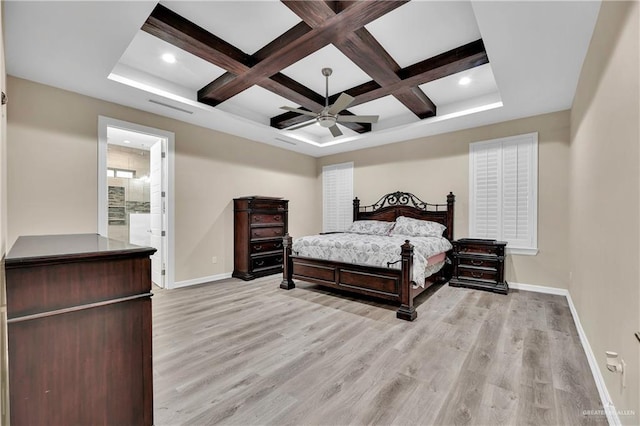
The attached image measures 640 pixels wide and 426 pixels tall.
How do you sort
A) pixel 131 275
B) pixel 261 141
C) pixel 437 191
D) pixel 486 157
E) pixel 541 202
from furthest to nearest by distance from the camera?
pixel 261 141 < pixel 437 191 < pixel 486 157 < pixel 541 202 < pixel 131 275

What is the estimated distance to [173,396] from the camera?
5.90 ft

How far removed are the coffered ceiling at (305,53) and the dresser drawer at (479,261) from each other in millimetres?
2188

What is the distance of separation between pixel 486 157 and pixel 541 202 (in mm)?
1056

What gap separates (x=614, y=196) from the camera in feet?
5.38

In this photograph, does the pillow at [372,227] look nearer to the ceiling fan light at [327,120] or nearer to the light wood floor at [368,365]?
the light wood floor at [368,365]

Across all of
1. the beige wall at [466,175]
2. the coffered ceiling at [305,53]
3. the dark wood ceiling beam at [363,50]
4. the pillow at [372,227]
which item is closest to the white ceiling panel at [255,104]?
the coffered ceiling at [305,53]

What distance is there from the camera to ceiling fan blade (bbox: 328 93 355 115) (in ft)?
10.2

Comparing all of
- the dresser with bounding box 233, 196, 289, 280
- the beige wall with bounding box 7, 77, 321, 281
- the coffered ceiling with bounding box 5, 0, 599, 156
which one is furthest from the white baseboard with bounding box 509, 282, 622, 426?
the beige wall with bounding box 7, 77, 321, 281

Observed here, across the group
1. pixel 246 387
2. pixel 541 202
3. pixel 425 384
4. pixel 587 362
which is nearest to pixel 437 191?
pixel 541 202

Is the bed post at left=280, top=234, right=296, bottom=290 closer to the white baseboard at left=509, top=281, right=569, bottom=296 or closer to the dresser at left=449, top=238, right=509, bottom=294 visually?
the dresser at left=449, top=238, right=509, bottom=294

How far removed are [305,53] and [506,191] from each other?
3.75 metres

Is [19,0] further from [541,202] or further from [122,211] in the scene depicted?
[541,202]

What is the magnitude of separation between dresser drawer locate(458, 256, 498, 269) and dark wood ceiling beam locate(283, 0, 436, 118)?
2.49m

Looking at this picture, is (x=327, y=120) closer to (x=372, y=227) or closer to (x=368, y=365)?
(x=372, y=227)
